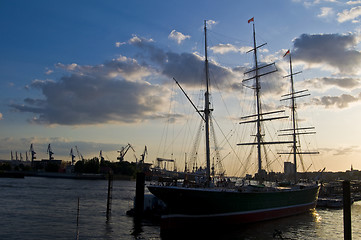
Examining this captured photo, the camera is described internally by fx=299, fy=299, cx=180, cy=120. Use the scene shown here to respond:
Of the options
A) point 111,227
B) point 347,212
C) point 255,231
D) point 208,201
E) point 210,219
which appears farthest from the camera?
point 111,227

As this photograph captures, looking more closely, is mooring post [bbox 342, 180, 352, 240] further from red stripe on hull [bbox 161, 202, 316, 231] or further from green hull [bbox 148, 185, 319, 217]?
red stripe on hull [bbox 161, 202, 316, 231]

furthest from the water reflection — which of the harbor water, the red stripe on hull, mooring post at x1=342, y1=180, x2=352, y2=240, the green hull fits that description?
mooring post at x1=342, y1=180, x2=352, y2=240

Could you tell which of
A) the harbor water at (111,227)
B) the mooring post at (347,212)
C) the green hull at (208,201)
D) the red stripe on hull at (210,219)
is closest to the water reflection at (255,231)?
the harbor water at (111,227)

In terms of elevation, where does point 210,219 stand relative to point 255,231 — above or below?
above

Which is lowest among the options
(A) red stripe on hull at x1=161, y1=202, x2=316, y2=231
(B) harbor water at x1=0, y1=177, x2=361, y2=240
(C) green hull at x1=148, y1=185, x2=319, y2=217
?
(B) harbor water at x1=0, y1=177, x2=361, y2=240

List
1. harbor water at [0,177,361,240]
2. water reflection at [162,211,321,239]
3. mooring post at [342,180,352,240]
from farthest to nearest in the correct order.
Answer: harbor water at [0,177,361,240] → water reflection at [162,211,321,239] → mooring post at [342,180,352,240]

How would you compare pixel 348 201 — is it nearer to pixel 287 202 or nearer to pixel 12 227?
pixel 287 202

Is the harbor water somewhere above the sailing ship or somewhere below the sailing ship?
below

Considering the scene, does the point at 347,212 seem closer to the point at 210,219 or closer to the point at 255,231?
the point at 210,219

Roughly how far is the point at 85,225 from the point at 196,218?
16.0m

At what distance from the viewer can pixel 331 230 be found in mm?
44469

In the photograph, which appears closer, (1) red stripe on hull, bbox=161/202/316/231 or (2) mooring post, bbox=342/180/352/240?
(2) mooring post, bbox=342/180/352/240

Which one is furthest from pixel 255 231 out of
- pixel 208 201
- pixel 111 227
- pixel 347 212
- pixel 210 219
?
pixel 111 227

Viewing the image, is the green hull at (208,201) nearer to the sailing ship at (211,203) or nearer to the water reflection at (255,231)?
the sailing ship at (211,203)
